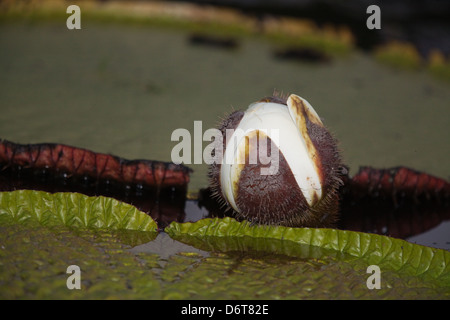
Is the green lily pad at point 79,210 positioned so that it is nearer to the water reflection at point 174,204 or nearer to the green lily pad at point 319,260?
the green lily pad at point 319,260

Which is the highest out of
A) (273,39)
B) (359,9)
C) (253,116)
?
(359,9)

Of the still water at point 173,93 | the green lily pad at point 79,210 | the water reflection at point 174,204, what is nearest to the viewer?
the green lily pad at point 79,210

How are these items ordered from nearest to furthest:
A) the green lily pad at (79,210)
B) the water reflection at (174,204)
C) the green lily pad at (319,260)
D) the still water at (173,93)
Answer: the green lily pad at (319,260), the green lily pad at (79,210), the water reflection at (174,204), the still water at (173,93)

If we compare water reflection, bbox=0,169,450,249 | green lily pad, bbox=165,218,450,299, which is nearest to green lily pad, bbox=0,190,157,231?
green lily pad, bbox=165,218,450,299

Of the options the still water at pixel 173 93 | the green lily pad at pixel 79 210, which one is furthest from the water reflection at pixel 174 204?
the green lily pad at pixel 79 210

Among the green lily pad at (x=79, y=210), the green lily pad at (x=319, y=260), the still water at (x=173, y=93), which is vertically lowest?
the green lily pad at (x=319, y=260)
